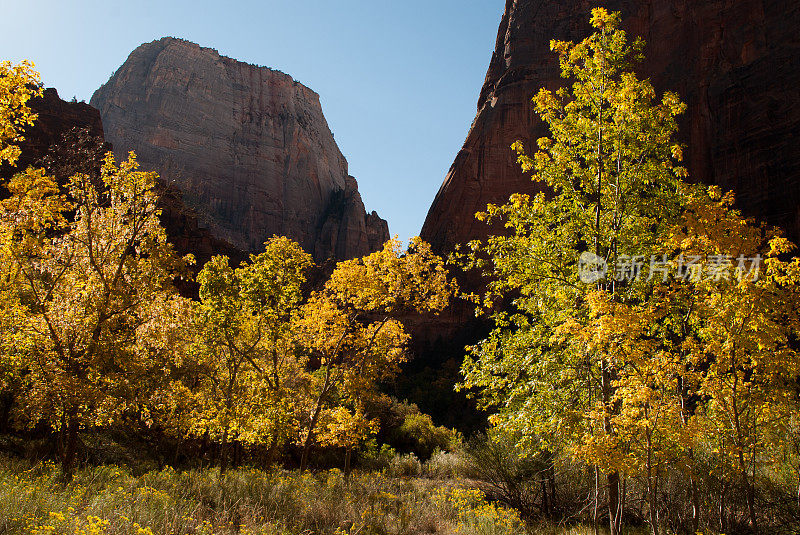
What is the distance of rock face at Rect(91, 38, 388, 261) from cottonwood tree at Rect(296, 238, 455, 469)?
223ft

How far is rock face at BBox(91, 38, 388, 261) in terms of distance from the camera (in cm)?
8044

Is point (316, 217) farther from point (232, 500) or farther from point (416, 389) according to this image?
point (232, 500)

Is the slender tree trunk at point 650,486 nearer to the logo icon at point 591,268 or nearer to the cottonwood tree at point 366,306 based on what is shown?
the logo icon at point 591,268

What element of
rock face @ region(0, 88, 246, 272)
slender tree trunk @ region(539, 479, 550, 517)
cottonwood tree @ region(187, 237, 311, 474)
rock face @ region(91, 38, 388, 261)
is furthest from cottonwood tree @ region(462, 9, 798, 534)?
rock face @ region(91, 38, 388, 261)

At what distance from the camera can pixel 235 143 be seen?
86.4 m

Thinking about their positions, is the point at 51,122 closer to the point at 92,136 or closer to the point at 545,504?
the point at 92,136

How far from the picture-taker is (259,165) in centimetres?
8544

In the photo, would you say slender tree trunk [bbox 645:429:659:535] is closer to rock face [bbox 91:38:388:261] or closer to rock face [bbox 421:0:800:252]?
rock face [bbox 421:0:800:252]

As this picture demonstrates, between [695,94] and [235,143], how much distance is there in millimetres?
75631

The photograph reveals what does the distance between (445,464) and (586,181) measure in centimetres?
1771

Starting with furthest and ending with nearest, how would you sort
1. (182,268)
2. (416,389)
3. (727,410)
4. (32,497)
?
(416,389), (182,268), (727,410), (32,497)

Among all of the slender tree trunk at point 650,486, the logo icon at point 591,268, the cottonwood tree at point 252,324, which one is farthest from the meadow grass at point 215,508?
the logo icon at point 591,268

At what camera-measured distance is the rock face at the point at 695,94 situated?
36.8m

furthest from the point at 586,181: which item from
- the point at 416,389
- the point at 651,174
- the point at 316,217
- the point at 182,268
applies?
the point at 316,217
